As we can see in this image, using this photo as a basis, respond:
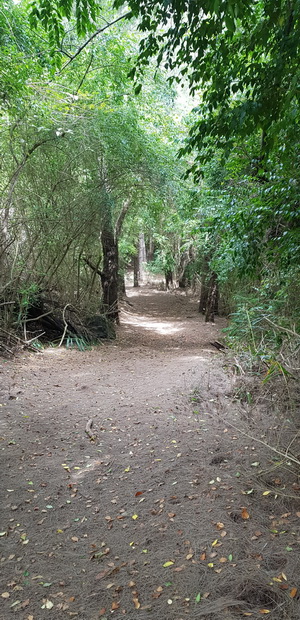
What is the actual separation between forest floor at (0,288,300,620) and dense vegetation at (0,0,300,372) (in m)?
1.03

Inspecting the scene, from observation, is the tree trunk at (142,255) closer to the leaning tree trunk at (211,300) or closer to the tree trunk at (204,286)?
the tree trunk at (204,286)

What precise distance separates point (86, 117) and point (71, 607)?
6492 millimetres

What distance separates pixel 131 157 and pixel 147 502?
6.90m

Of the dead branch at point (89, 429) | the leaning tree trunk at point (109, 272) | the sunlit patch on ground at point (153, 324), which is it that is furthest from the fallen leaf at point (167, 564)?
the sunlit patch on ground at point (153, 324)

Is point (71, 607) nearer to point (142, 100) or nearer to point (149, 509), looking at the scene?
point (149, 509)

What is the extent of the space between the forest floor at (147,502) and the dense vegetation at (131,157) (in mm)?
1033

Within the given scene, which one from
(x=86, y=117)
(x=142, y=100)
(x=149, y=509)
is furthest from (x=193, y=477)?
(x=142, y=100)

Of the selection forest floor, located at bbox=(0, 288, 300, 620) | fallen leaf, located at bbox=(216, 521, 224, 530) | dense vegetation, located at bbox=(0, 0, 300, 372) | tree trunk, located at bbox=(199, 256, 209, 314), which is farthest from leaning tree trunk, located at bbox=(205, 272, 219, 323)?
fallen leaf, located at bbox=(216, 521, 224, 530)

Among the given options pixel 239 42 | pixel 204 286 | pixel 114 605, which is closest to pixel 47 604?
pixel 114 605

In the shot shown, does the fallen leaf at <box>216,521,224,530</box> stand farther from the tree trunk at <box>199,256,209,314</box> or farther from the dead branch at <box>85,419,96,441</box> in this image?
the tree trunk at <box>199,256,209,314</box>

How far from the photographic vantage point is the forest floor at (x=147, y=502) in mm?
2119

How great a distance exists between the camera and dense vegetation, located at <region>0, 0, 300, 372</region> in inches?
106

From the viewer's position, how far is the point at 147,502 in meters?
3.02

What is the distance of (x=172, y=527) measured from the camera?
8.82 ft
